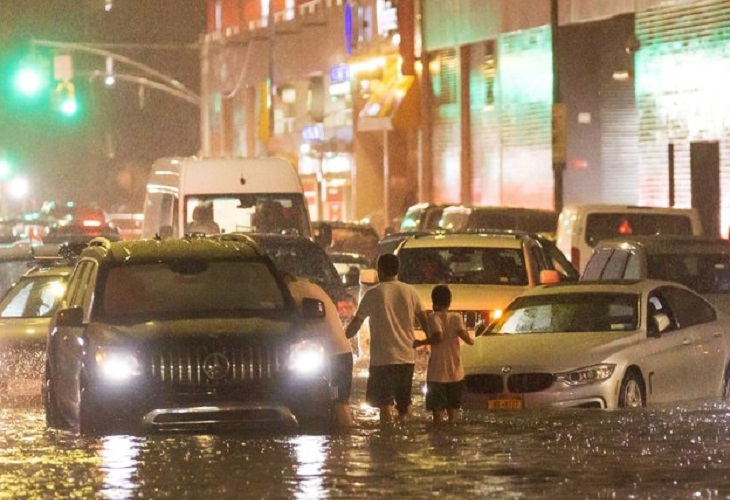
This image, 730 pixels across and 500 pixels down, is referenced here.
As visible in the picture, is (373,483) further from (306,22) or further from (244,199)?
(306,22)

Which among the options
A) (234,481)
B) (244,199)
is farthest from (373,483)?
(244,199)

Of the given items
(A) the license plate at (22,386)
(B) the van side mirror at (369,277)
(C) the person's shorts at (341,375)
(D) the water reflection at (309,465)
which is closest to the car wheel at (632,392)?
(C) the person's shorts at (341,375)

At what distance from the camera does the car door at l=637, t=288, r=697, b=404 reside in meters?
17.9

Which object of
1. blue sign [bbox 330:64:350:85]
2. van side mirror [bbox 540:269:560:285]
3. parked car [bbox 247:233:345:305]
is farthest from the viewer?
blue sign [bbox 330:64:350:85]

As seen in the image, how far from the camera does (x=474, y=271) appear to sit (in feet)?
74.7

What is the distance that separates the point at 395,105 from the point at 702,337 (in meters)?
40.9

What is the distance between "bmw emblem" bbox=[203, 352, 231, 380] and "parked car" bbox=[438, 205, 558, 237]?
18.8 m

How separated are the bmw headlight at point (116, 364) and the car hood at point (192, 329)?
10cm

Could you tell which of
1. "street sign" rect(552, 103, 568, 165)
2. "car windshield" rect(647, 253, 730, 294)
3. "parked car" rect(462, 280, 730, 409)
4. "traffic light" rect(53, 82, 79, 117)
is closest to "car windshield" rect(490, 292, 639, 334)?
"parked car" rect(462, 280, 730, 409)

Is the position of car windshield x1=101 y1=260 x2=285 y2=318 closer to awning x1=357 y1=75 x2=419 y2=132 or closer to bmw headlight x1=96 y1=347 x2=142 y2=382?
bmw headlight x1=96 y1=347 x2=142 y2=382

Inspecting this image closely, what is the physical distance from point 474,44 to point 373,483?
42873 millimetres

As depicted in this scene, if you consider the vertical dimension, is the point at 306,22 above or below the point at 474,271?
above

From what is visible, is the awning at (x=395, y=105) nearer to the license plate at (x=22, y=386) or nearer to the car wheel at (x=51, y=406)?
the license plate at (x=22, y=386)

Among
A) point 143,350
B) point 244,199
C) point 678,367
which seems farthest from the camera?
point 244,199
